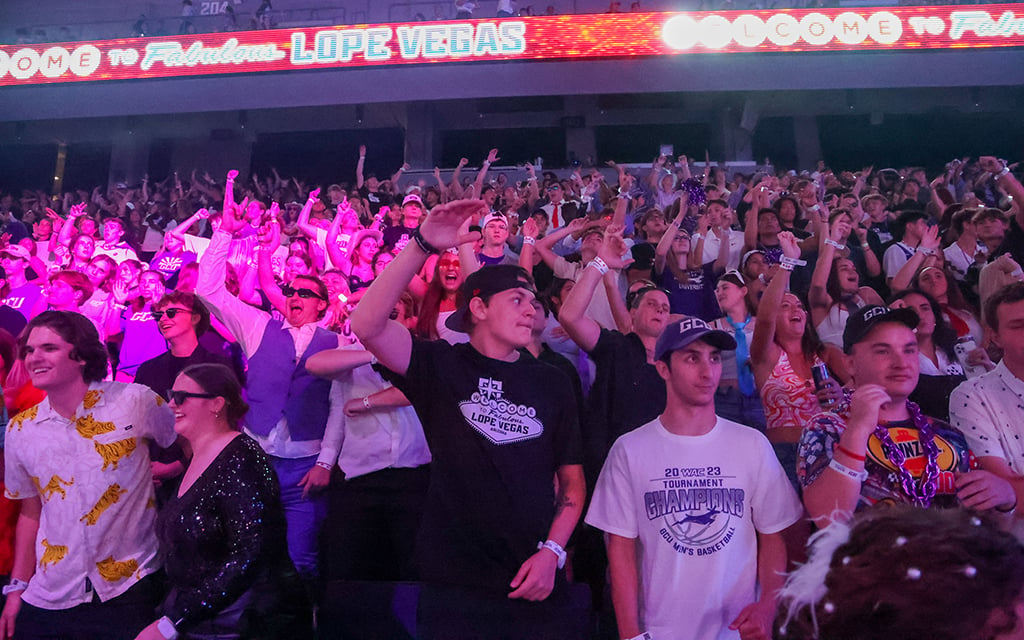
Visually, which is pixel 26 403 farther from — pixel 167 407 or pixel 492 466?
pixel 492 466

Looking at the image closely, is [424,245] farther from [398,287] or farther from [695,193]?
[695,193]

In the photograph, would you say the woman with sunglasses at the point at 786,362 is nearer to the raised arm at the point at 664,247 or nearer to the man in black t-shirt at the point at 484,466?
the man in black t-shirt at the point at 484,466

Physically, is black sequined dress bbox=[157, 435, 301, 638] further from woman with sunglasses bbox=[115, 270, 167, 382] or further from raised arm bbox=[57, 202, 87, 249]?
raised arm bbox=[57, 202, 87, 249]

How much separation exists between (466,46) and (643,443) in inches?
498

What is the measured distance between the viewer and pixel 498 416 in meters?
2.70

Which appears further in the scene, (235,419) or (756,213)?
(756,213)

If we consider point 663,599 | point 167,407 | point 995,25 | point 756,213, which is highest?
point 995,25

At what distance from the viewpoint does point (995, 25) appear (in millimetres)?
12797

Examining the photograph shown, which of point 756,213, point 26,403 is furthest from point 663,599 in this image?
point 756,213

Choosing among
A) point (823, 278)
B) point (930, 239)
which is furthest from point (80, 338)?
point (930, 239)

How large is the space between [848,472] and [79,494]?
116 inches

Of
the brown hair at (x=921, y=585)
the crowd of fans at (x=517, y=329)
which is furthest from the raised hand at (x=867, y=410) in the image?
the brown hair at (x=921, y=585)

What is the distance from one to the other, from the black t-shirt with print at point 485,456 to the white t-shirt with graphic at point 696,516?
0.24 metres

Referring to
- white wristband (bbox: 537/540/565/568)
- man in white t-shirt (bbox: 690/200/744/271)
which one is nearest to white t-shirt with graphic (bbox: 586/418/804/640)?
white wristband (bbox: 537/540/565/568)
